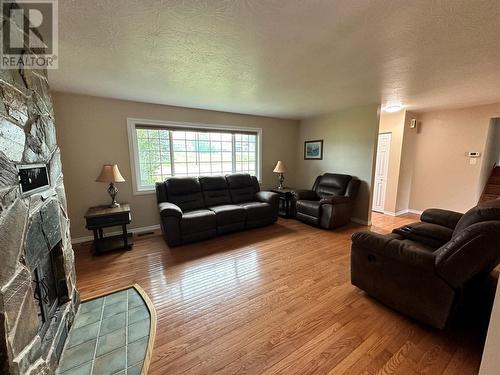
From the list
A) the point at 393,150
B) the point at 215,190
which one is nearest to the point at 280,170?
the point at 215,190

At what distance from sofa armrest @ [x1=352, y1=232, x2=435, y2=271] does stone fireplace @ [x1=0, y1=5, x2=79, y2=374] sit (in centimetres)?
234

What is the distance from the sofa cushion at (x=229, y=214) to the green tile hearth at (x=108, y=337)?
64.0 inches

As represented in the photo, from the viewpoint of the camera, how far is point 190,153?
4.25 metres

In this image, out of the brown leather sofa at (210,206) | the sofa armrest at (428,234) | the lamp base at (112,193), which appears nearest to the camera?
the sofa armrest at (428,234)

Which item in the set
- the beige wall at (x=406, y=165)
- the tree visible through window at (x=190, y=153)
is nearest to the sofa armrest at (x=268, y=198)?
the tree visible through window at (x=190, y=153)

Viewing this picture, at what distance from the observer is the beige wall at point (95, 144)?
3.10m

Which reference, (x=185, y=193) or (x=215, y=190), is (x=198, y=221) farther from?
(x=215, y=190)

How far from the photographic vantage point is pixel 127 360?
4.69 feet

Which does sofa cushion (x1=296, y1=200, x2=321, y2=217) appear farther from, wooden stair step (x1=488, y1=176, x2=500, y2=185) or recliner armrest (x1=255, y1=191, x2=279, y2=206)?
wooden stair step (x1=488, y1=176, x2=500, y2=185)

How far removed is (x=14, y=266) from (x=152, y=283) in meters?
1.46

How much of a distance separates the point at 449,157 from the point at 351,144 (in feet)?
6.83

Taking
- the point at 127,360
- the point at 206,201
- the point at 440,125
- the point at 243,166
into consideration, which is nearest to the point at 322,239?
the point at 206,201

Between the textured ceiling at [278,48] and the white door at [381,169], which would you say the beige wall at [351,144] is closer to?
the textured ceiling at [278,48]

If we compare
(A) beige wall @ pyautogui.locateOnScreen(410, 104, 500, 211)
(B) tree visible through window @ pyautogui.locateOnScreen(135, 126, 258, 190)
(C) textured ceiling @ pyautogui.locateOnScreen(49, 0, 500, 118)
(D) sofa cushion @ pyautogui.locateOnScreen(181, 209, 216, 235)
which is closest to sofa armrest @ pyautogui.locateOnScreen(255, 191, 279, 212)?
(B) tree visible through window @ pyautogui.locateOnScreen(135, 126, 258, 190)
